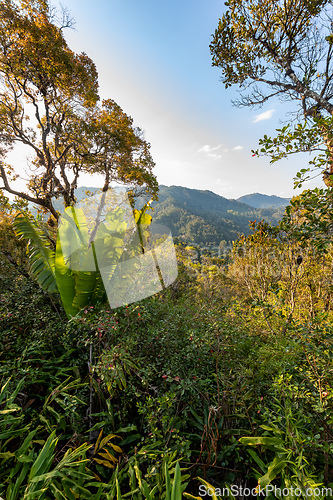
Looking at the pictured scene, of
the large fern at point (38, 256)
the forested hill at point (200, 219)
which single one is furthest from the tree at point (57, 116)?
the forested hill at point (200, 219)

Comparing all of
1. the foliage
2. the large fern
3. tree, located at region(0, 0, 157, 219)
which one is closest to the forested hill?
tree, located at region(0, 0, 157, 219)

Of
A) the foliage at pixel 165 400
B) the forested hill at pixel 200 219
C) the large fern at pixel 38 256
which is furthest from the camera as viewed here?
the forested hill at pixel 200 219

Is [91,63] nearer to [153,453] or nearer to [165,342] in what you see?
[165,342]

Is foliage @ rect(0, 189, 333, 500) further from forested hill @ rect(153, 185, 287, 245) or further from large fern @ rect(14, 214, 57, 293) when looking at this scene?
forested hill @ rect(153, 185, 287, 245)

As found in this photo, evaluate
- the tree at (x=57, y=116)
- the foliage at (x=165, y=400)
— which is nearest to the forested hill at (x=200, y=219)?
the tree at (x=57, y=116)

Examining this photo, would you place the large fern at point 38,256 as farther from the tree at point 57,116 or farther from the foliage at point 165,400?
the tree at point 57,116

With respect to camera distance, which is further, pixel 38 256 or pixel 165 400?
pixel 38 256

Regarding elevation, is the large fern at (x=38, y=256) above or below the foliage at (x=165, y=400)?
above

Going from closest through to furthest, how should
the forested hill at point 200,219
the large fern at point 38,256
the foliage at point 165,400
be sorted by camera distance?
the foliage at point 165,400, the large fern at point 38,256, the forested hill at point 200,219

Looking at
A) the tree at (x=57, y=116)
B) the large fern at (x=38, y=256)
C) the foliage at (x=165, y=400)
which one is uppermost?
the tree at (x=57, y=116)

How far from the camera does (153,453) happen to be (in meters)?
1.50

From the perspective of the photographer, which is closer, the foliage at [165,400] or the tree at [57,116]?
the foliage at [165,400]

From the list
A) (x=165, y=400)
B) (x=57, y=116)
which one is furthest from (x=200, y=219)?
(x=165, y=400)

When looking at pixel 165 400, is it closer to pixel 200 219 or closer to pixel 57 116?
pixel 57 116
